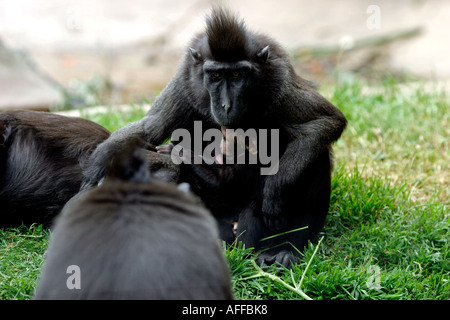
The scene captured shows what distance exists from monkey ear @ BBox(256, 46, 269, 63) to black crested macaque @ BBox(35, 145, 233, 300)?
2104 millimetres

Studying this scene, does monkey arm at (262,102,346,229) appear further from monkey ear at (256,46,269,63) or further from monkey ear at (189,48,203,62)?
monkey ear at (189,48,203,62)

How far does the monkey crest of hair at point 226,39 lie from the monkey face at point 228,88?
67mm

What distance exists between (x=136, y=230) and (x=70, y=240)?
0.33 metres

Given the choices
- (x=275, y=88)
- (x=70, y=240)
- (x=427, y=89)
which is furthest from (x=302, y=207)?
(x=427, y=89)

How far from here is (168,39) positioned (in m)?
15.1

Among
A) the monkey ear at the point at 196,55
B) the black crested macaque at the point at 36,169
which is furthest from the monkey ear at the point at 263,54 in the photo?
the black crested macaque at the point at 36,169

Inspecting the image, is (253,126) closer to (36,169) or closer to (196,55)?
(196,55)

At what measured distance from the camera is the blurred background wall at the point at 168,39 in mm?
12523

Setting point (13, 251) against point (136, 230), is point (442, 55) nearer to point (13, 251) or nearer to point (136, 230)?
point (13, 251)

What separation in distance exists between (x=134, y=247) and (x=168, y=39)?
1319 cm

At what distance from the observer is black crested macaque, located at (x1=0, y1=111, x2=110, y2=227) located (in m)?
5.00

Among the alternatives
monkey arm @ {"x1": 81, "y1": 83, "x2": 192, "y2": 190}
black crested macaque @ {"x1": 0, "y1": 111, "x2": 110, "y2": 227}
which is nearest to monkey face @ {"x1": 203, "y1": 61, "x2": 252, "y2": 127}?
monkey arm @ {"x1": 81, "y1": 83, "x2": 192, "y2": 190}

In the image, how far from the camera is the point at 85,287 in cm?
250

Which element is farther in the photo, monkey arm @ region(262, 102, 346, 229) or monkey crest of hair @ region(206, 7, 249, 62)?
monkey arm @ region(262, 102, 346, 229)
